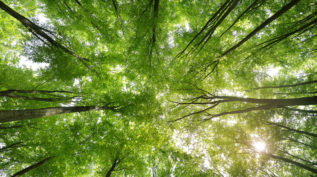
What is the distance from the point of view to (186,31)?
5.27m

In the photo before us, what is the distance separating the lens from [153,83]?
539 centimetres

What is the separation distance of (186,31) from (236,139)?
18.4ft

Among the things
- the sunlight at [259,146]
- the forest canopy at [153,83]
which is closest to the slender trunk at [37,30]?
the forest canopy at [153,83]

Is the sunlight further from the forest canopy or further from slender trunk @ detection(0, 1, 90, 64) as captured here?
slender trunk @ detection(0, 1, 90, 64)

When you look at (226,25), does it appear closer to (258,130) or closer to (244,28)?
(244,28)

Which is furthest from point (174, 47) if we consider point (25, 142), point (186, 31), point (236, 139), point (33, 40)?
point (25, 142)

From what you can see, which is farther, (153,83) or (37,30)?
(153,83)

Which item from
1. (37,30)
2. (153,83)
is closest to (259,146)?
(153,83)

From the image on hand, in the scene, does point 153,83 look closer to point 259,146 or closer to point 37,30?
point 37,30

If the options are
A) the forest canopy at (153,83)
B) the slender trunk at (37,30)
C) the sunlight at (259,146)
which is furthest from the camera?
the sunlight at (259,146)

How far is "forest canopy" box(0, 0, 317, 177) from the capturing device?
3.73 metres

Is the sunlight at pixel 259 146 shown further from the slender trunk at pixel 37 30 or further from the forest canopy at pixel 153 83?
the slender trunk at pixel 37 30

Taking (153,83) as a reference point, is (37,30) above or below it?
above

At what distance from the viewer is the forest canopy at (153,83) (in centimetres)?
373
